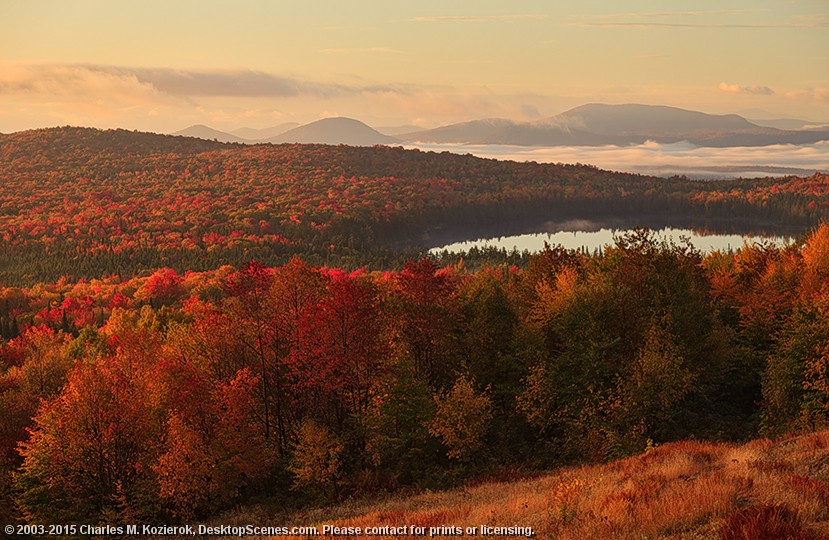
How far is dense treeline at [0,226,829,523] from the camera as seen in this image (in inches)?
1622

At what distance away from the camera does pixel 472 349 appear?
52531 millimetres

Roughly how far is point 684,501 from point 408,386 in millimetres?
28770

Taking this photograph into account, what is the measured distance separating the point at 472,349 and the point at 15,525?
113 ft

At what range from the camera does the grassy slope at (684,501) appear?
1617 cm

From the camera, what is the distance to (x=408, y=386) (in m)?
45.7

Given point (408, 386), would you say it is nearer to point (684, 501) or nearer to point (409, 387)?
point (409, 387)

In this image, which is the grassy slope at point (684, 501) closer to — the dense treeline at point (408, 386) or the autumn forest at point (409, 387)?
the autumn forest at point (409, 387)

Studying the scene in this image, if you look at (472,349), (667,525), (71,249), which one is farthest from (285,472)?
(71,249)

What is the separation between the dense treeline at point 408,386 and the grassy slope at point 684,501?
12668mm

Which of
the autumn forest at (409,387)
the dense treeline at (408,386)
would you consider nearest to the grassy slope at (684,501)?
the autumn forest at (409,387)

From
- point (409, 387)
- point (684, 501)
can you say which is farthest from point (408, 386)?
→ point (684, 501)

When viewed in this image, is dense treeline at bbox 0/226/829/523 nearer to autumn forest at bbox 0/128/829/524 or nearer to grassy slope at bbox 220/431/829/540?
autumn forest at bbox 0/128/829/524

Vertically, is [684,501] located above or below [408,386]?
above

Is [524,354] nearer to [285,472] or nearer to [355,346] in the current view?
[355,346]
